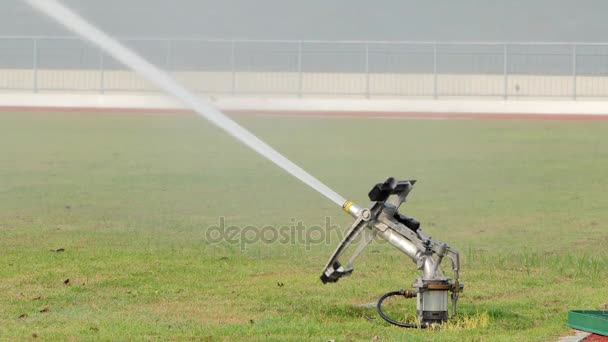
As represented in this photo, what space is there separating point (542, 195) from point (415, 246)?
9.13 m

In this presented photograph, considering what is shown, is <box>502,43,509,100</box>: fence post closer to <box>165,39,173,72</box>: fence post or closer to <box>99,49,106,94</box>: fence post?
<box>165,39,173,72</box>: fence post

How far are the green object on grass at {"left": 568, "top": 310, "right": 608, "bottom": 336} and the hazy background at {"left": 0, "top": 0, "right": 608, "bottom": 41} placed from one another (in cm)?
3198

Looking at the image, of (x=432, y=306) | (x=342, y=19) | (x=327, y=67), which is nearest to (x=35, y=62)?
(x=327, y=67)

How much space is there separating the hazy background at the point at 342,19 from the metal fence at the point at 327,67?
2.31 metres

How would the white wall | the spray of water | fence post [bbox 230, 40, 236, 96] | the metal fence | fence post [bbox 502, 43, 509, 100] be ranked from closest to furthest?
the spray of water < fence post [bbox 502, 43, 509, 100] < the metal fence < fence post [bbox 230, 40, 236, 96] < the white wall

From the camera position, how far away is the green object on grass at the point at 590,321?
779 centimetres

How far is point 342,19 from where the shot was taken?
159 ft

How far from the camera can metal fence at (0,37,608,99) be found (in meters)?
35.4

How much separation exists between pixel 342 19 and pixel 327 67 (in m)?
12.4

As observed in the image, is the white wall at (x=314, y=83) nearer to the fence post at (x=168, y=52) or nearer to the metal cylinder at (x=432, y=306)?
the fence post at (x=168, y=52)

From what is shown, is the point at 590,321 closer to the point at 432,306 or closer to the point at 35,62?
the point at 432,306

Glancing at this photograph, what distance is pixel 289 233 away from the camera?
13.1 meters

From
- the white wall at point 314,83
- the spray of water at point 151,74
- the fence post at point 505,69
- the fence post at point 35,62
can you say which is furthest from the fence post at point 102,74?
the spray of water at point 151,74

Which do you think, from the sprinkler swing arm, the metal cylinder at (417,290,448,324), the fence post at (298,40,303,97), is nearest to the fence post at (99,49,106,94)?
the fence post at (298,40,303,97)
